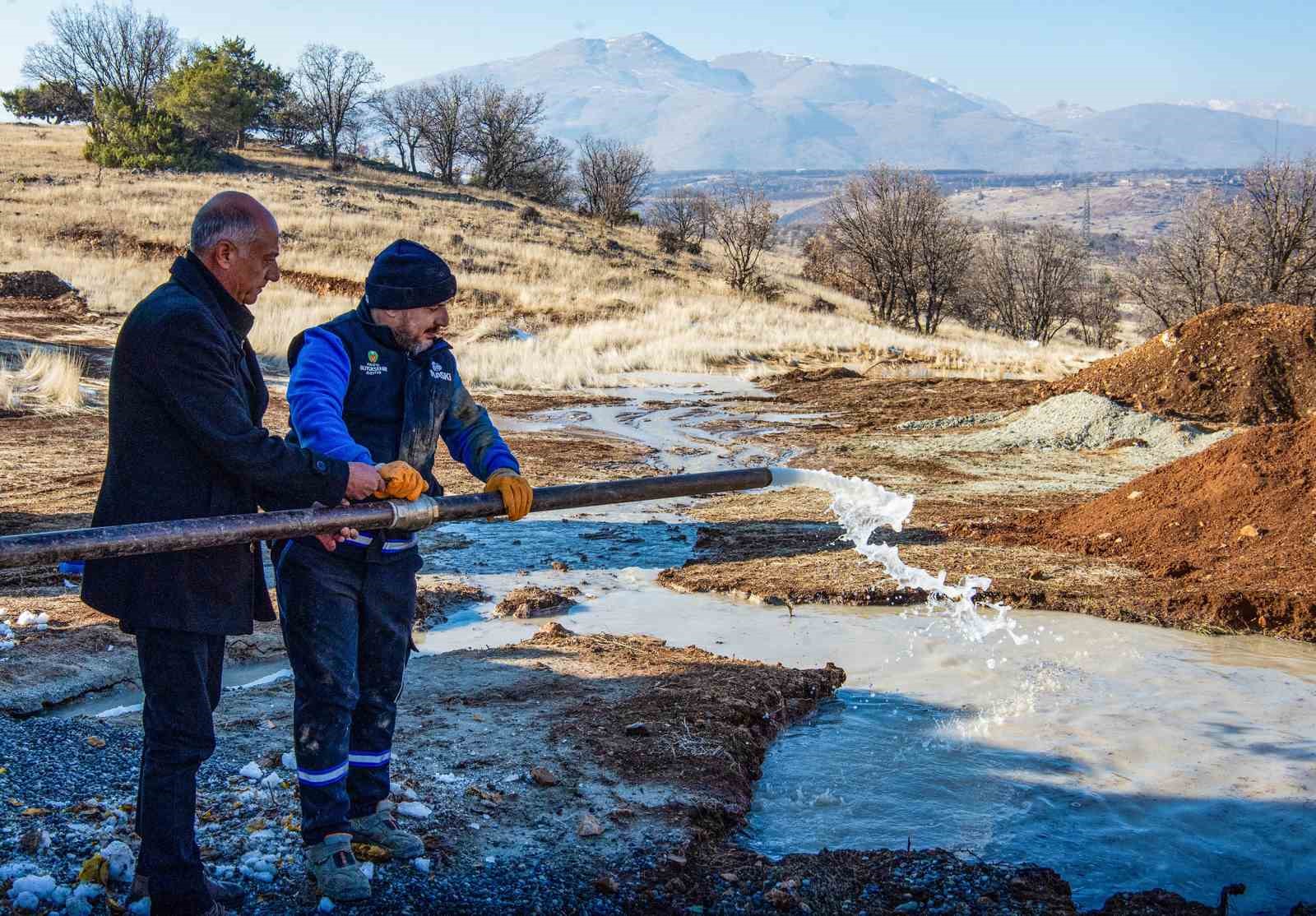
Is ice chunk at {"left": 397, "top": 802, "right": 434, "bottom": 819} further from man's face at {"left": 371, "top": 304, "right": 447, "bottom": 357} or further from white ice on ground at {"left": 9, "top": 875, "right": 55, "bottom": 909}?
man's face at {"left": 371, "top": 304, "right": 447, "bottom": 357}

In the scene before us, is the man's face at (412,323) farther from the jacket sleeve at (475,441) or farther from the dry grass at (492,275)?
the dry grass at (492,275)

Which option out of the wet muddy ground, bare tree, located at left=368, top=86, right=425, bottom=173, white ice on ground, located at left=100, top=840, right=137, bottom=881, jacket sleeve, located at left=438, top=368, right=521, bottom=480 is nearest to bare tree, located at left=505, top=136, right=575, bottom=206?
bare tree, located at left=368, top=86, right=425, bottom=173

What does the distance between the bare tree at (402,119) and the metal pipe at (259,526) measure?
6459 centimetres

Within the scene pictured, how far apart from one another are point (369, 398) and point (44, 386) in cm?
1432

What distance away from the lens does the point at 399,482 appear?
3.23 metres

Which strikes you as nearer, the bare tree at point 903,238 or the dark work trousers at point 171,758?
the dark work trousers at point 171,758

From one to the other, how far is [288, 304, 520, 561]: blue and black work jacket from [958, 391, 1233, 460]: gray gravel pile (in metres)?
13.0

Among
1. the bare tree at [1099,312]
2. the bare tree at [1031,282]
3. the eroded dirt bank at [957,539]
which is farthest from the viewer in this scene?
the bare tree at [1099,312]

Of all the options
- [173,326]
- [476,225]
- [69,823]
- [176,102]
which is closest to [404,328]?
[173,326]

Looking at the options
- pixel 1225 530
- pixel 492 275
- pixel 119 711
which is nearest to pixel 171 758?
pixel 119 711

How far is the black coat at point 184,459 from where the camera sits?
288 centimetres

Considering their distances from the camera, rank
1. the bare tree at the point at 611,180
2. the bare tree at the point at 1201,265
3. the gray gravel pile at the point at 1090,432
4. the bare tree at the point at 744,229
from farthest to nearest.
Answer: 1. the bare tree at the point at 611,180
2. the bare tree at the point at 744,229
3. the bare tree at the point at 1201,265
4. the gray gravel pile at the point at 1090,432

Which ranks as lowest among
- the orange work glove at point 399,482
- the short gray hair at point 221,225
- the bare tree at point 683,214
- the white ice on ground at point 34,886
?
the white ice on ground at point 34,886

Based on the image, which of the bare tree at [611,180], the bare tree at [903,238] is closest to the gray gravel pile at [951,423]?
the bare tree at [903,238]
